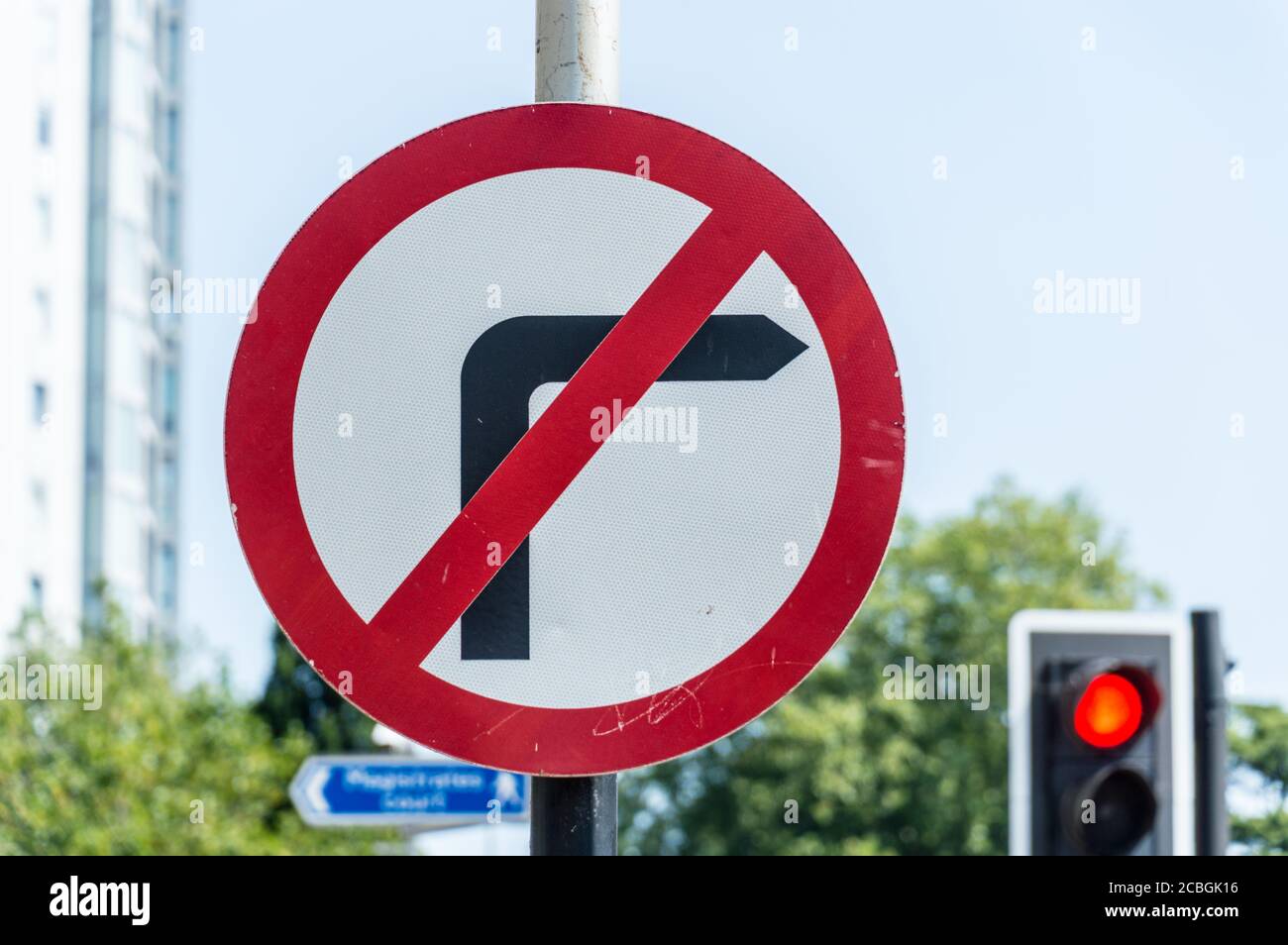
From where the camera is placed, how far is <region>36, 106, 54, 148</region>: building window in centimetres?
4047

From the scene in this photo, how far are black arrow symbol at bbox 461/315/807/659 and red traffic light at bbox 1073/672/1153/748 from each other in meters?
2.12

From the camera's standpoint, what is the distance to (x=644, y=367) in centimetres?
213

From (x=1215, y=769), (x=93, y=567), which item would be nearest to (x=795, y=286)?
(x=1215, y=769)

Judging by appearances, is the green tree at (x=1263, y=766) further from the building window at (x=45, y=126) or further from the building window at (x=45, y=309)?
the building window at (x=45, y=126)

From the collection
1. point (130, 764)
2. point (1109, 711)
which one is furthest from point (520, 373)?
point (130, 764)

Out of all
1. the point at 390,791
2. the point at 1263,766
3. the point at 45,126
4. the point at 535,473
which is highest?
the point at 45,126

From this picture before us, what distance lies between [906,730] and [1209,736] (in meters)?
37.7

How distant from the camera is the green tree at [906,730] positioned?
40062 mm

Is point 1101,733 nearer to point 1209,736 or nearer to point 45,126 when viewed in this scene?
point 1209,736

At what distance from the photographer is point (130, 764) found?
80.2ft
